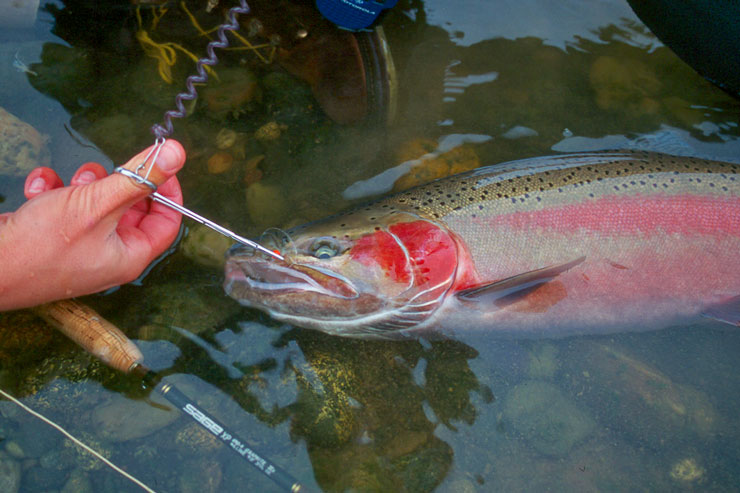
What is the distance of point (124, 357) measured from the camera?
212 cm

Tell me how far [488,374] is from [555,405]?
1.20 feet

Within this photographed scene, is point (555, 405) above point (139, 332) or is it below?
below

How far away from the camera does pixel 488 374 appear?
2518 millimetres

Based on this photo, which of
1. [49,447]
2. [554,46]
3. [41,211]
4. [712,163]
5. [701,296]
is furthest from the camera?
[554,46]

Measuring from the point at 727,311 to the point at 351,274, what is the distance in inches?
77.5

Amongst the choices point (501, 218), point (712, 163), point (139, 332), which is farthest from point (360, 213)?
point (712, 163)

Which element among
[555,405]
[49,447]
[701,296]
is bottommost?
[49,447]

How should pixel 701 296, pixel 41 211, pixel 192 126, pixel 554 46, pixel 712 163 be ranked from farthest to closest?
1. pixel 554 46
2. pixel 192 126
3. pixel 712 163
4. pixel 701 296
5. pixel 41 211

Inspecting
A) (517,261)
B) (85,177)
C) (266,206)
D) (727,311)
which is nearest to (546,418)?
(517,261)

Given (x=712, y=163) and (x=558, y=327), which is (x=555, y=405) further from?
(x=712, y=163)

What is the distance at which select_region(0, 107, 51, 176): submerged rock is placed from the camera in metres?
2.66

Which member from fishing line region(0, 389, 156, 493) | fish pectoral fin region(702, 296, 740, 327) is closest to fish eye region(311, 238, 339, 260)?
fishing line region(0, 389, 156, 493)

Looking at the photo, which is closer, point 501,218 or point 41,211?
point 41,211

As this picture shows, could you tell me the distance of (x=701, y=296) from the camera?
245 centimetres
